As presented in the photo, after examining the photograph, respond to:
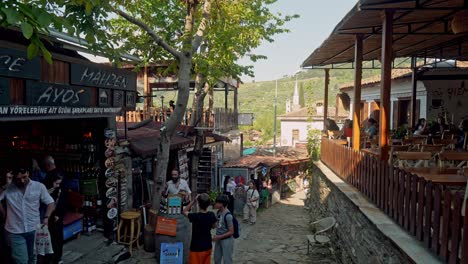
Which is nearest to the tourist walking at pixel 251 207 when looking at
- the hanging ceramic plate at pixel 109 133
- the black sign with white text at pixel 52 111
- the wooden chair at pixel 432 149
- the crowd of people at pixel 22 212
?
the hanging ceramic plate at pixel 109 133

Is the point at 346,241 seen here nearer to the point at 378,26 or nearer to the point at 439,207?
the point at 439,207

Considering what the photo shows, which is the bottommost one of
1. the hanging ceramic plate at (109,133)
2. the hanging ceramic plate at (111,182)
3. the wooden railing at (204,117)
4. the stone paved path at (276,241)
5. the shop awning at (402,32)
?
the stone paved path at (276,241)

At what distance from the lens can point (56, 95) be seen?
265 inches

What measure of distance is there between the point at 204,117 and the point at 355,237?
10430 millimetres

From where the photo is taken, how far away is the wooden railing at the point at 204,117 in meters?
16.3

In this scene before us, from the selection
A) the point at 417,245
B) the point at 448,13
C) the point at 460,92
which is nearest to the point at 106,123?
the point at 417,245

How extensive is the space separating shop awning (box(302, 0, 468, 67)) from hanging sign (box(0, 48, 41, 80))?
18.0 feet

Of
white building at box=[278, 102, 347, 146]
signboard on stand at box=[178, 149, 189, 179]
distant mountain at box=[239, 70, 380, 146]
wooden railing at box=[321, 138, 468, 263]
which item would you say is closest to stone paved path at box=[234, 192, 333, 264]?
signboard on stand at box=[178, 149, 189, 179]

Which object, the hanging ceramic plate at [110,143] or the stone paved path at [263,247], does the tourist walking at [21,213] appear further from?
the hanging ceramic plate at [110,143]

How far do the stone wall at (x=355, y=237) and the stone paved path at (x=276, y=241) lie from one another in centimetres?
92

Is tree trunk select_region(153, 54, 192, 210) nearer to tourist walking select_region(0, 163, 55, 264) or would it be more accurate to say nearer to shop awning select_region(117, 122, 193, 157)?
shop awning select_region(117, 122, 193, 157)

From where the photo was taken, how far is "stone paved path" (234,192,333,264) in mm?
10172

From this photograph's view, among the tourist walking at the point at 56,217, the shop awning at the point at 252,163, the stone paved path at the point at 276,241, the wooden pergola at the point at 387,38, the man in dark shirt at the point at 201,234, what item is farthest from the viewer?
the shop awning at the point at 252,163

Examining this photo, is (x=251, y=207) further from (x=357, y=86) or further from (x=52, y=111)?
(x=52, y=111)
